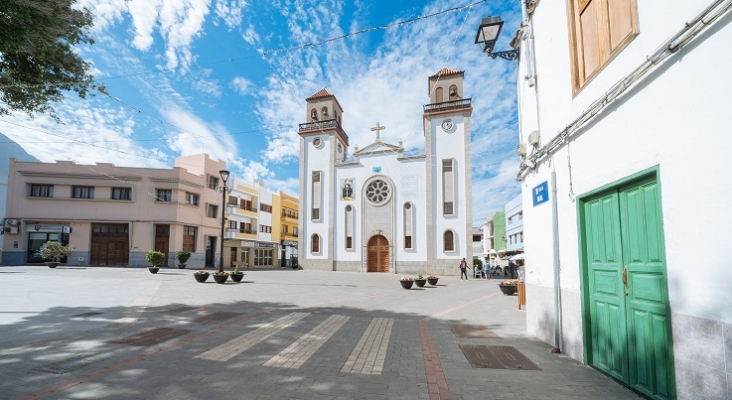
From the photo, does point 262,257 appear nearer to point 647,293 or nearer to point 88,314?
point 88,314

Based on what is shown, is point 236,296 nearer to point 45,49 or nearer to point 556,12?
point 45,49

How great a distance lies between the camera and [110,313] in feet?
28.8

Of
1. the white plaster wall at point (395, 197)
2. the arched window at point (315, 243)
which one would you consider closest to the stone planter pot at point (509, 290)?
the white plaster wall at point (395, 197)

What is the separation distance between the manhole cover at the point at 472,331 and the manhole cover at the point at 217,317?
5080 millimetres

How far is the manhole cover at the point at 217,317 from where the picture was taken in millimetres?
8273

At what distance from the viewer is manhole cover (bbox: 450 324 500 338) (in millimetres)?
7383

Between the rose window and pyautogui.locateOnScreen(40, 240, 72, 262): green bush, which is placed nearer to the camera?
pyautogui.locateOnScreen(40, 240, 72, 262): green bush

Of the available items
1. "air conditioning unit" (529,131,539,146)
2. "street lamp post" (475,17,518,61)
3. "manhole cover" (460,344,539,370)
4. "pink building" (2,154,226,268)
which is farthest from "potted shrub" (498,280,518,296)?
"pink building" (2,154,226,268)

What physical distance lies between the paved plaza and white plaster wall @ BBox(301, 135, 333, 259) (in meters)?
24.1

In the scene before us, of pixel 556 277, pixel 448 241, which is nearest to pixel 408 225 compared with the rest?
pixel 448 241

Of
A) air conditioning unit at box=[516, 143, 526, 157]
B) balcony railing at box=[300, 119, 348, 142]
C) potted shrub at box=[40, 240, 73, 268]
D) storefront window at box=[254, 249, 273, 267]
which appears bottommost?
storefront window at box=[254, 249, 273, 267]

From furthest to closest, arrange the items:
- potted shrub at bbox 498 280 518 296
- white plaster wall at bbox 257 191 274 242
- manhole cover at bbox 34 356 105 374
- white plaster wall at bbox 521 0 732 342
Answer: white plaster wall at bbox 257 191 274 242 < potted shrub at bbox 498 280 518 296 < manhole cover at bbox 34 356 105 374 < white plaster wall at bbox 521 0 732 342

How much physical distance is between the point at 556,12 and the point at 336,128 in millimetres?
30673

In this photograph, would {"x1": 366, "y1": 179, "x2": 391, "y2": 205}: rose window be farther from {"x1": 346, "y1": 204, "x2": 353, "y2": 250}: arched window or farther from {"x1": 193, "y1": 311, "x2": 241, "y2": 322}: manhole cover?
{"x1": 193, "y1": 311, "x2": 241, "y2": 322}: manhole cover
